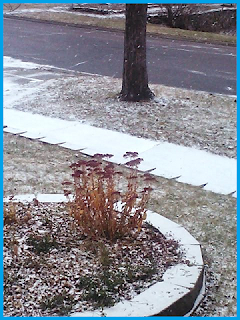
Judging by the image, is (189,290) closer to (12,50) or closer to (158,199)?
(158,199)

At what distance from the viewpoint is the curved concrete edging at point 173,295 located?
374cm

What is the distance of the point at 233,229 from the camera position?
213 inches

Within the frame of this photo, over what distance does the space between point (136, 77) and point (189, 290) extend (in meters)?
6.40

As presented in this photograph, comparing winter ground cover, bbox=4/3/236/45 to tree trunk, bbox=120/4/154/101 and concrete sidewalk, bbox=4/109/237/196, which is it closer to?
tree trunk, bbox=120/4/154/101

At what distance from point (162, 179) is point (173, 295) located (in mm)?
2844

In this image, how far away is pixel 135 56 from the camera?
988 centimetres

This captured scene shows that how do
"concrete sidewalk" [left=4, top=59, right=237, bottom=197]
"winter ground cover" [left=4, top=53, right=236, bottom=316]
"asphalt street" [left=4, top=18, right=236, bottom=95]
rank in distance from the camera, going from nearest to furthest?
"winter ground cover" [left=4, top=53, right=236, bottom=316] < "concrete sidewalk" [left=4, top=59, right=237, bottom=197] < "asphalt street" [left=4, top=18, right=236, bottom=95]

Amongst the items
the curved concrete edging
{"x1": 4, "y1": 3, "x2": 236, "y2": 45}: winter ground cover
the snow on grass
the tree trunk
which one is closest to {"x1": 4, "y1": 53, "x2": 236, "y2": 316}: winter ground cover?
the snow on grass

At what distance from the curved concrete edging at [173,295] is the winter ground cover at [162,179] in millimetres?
171

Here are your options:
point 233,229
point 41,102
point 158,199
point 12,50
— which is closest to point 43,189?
point 158,199

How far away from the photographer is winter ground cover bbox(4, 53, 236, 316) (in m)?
4.79

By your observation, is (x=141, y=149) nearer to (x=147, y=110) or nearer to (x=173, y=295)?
(x=147, y=110)

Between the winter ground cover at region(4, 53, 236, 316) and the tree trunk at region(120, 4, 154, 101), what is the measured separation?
1.04 feet

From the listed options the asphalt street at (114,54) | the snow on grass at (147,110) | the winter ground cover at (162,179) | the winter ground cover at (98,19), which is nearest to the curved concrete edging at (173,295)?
the winter ground cover at (162,179)
